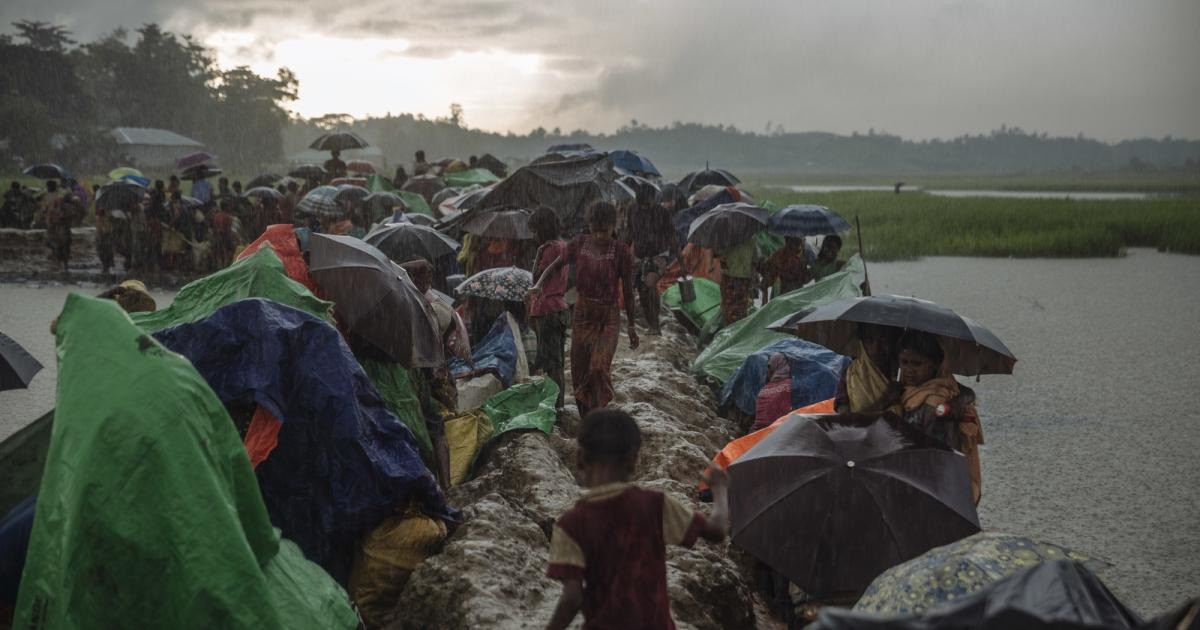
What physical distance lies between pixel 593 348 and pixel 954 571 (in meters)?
3.53

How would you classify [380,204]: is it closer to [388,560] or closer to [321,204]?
[321,204]

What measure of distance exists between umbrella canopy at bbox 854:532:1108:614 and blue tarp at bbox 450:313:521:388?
13.9 ft

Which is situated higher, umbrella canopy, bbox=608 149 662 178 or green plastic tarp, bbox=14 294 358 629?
umbrella canopy, bbox=608 149 662 178

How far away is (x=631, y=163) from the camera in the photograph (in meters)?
18.5

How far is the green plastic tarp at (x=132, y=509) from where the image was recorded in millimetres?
2732

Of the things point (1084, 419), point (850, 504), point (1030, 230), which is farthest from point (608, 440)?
point (1030, 230)

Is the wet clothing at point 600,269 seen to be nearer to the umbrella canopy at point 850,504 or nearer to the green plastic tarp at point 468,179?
the umbrella canopy at point 850,504

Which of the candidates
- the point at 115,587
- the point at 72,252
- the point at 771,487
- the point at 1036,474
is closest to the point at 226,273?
the point at 115,587

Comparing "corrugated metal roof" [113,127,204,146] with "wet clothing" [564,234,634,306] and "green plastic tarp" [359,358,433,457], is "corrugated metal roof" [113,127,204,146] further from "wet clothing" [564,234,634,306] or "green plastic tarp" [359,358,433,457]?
"green plastic tarp" [359,358,433,457]

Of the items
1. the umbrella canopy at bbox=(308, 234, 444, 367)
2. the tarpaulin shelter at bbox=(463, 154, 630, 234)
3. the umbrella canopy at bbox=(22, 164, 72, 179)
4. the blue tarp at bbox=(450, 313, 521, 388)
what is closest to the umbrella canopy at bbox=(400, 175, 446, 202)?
the tarpaulin shelter at bbox=(463, 154, 630, 234)

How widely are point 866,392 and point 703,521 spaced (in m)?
1.97

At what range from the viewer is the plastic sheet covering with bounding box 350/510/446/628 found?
13.0ft

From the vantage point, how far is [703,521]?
2.51 m

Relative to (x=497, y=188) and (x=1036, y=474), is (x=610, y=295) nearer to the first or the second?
(x=1036, y=474)
